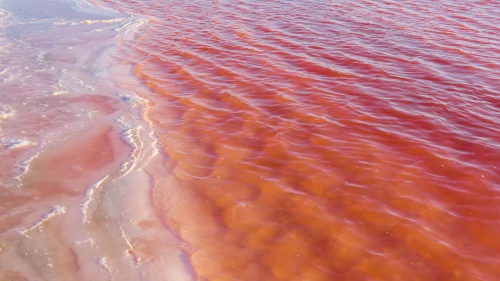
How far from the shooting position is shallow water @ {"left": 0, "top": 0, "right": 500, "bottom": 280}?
3766 millimetres

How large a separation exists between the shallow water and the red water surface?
0.8 inches

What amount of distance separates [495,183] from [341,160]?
163 cm

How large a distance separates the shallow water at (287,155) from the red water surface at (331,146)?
2cm

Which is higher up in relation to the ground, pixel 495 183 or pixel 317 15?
pixel 317 15

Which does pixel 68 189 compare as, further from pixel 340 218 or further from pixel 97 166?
pixel 340 218

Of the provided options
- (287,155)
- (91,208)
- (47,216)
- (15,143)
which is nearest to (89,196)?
(91,208)

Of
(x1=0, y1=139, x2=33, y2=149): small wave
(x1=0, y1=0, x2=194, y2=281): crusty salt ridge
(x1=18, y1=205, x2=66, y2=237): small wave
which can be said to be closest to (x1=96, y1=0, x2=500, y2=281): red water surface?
(x1=0, y1=0, x2=194, y2=281): crusty salt ridge

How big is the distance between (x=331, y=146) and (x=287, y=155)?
59cm

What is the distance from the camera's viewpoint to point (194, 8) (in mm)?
12234

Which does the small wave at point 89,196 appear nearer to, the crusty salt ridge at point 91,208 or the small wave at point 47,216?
the crusty salt ridge at point 91,208

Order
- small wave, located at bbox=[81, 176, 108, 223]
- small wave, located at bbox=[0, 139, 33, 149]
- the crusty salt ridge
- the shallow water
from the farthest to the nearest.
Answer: small wave, located at bbox=[0, 139, 33, 149] → small wave, located at bbox=[81, 176, 108, 223] → the shallow water → the crusty salt ridge

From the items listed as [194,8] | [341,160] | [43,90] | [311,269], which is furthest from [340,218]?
[194,8]

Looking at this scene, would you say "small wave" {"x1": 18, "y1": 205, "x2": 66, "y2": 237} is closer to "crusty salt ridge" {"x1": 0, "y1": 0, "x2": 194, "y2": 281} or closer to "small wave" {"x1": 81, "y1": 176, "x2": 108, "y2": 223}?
"crusty salt ridge" {"x1": 0, "y1": 0, "x2": 194, "y2": 281}

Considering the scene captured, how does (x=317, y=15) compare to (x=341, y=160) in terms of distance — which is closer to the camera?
(x=341, y=160)
